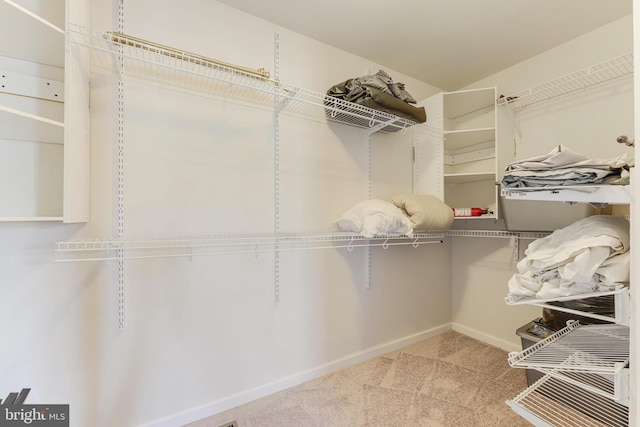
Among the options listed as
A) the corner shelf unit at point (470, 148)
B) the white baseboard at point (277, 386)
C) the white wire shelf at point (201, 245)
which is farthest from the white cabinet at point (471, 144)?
the white baseboard at point (277, 386)

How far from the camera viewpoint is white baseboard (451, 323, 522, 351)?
6.86 ft

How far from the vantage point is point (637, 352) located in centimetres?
73

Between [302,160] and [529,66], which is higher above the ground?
[529,66]

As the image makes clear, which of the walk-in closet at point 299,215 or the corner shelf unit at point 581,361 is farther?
the walk-in closet at point 299,215

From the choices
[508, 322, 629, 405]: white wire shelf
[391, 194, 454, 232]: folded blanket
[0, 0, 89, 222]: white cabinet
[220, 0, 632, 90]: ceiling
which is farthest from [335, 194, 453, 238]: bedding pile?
[0, 0, 89, 222]: white cabinet

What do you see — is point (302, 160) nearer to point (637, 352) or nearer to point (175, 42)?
point (175, 42)

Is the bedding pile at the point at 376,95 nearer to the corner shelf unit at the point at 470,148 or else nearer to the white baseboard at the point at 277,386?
the corner shelf unit at the point at 470,148

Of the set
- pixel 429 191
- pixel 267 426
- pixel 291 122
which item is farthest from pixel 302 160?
pixel 267 426

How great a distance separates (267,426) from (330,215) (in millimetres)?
1200

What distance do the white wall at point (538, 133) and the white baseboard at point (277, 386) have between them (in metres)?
0.56

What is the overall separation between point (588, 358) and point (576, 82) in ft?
5.59

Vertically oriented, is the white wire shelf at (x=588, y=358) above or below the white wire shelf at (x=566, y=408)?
above

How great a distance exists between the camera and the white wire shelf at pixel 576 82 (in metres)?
1.55

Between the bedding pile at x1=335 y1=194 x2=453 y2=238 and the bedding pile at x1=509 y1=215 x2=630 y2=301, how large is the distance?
0.73 meters
